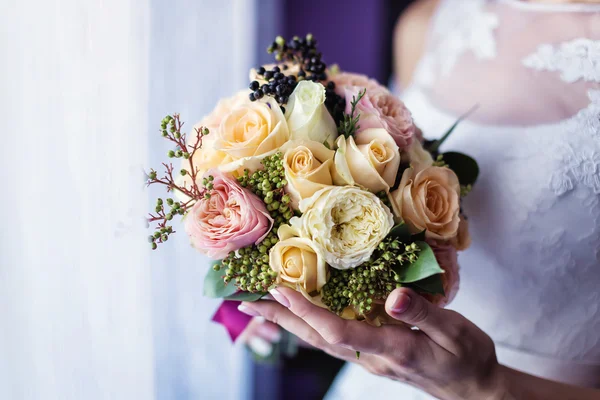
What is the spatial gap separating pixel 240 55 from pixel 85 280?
2.81 ft

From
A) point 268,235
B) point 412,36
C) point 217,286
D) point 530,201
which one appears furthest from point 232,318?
point 412,36

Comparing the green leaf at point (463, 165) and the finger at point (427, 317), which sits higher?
the green leaf at point (463, 165)

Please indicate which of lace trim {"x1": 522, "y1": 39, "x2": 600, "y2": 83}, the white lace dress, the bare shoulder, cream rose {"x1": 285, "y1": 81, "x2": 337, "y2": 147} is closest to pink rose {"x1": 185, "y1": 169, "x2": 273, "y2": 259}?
cream rose {"x1": 285, "y1": 81, "x2": 337, "y2": 147}

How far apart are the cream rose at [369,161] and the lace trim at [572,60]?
50 centimetres

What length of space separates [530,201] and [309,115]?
1.65ft

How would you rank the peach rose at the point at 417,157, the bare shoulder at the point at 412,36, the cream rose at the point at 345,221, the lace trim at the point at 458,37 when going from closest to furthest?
the cream rose at the point at 345,221
the peach rose at the point at 417,157
the lace trim at the point at 458,37
the bare shoulder at the point at 412,36

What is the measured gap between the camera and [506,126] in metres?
0.94

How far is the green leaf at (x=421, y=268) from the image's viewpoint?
0.58 metres

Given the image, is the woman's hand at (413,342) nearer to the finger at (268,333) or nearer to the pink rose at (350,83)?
the pink rose at (350,83)

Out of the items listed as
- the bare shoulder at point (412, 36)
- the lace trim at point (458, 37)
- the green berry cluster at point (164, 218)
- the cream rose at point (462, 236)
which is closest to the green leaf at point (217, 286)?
the green berry cluster at point (164, 218)

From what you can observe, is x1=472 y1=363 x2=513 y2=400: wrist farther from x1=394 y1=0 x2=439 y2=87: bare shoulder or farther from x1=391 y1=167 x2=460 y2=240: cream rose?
x1=394 y1=0 x2=439 y2=87: bare shoulder

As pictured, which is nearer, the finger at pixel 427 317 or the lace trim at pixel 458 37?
the finger at pixel 427 317

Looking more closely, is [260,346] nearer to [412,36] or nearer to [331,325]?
[331,325]

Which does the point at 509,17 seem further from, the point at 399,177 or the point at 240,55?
the point at 240,55
